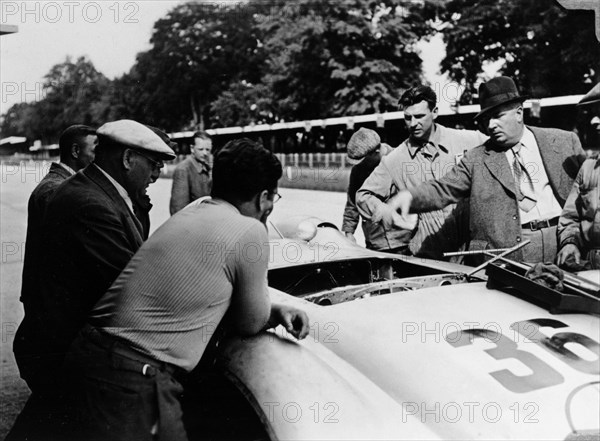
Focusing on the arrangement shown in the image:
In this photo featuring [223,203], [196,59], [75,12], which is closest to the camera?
[223,203]

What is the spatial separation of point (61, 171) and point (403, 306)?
7.57 ft

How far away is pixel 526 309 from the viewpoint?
238cm

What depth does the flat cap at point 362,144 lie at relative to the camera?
4949 mm

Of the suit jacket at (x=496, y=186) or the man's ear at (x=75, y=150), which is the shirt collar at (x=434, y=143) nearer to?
the suit jacket at (x=496, y=186)

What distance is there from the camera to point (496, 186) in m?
3.58

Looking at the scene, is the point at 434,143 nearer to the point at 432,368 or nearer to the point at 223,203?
the point at 432,368

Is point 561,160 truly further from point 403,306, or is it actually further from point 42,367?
point 42,367

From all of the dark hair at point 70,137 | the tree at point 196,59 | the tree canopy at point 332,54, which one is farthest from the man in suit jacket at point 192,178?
the tree at point 196,59

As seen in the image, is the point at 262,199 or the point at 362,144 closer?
the point at 262,199

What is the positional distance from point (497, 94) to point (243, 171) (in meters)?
A: 2.05

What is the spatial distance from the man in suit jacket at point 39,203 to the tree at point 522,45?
60.8 feet

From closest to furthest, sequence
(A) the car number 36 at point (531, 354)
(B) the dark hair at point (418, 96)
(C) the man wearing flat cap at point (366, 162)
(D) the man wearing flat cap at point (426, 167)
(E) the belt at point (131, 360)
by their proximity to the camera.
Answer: (E) the belt at point (131, 360) < (A) the car number 36 at point (531, 354) < (B) the dark hair at point (418, 96) < (D) the man wearing flat cap at point (426, 167) < (C) the man wearing flat cap at point (366, 162)

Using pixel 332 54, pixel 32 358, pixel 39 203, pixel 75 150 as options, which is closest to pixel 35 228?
pixel 39 203

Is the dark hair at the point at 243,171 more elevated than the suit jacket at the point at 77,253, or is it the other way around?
the dark hair at the point at 243,171
